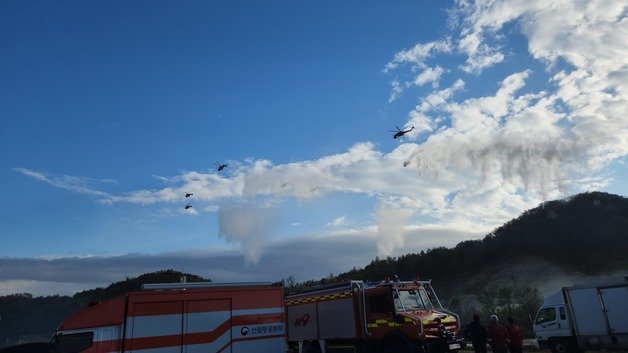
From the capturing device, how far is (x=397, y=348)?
52.4 ft

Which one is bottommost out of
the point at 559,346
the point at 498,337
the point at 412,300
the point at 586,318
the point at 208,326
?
the point at 559,346

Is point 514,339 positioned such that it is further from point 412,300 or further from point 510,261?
point 510,261

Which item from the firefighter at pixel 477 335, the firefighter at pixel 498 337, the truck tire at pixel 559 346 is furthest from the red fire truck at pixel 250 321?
the truck tire at pixel 559 346

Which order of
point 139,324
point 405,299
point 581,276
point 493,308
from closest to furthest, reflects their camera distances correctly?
point 139,324
point 405,299
point 493,308
point 581,276

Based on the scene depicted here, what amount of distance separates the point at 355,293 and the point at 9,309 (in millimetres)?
82026

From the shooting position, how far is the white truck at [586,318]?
20.3 metres

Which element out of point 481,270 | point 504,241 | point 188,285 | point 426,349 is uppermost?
point 504,241

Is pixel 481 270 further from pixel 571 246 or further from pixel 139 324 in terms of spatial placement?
pixel 139 324

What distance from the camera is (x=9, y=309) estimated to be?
261 feet

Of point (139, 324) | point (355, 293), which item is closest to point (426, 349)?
point (355, 293)

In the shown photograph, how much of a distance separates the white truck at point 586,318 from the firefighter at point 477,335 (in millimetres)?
8878

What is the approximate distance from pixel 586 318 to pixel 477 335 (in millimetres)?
9339

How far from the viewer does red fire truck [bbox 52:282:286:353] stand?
1128 centimetres

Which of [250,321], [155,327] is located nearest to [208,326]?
[250,321]
